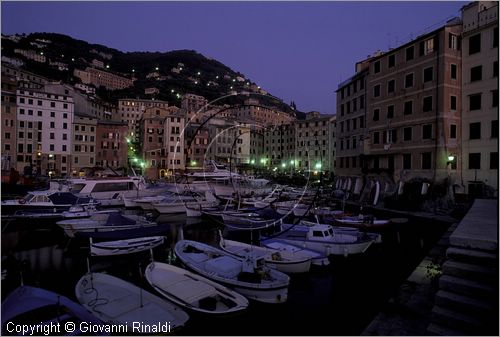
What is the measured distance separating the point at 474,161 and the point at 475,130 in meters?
3.70

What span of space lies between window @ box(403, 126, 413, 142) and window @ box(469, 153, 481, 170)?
7.29 metres

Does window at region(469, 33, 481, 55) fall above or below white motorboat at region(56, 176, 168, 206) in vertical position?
above

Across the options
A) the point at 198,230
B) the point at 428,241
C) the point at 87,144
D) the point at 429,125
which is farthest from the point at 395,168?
the point at 87,144

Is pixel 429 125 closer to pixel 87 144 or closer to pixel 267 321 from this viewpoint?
pixel 267 321

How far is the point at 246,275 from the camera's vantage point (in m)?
15.5

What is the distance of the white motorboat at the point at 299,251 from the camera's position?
813 inches

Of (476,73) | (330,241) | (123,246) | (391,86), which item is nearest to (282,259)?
(330,241)

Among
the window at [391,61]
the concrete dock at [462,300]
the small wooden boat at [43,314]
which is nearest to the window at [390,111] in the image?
the window at [391,61]

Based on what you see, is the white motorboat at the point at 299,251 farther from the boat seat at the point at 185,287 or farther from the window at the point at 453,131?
the window at the point at 453,131

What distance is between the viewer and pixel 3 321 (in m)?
10.1

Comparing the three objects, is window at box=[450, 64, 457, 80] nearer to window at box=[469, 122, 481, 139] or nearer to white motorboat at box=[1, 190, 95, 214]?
window at box=[469, 122, 481, 139]

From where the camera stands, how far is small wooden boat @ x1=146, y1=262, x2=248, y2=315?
1300cm

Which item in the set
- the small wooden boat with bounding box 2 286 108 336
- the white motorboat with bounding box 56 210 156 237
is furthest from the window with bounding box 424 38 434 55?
the small wooden boat with bounding box 2 286 108 336

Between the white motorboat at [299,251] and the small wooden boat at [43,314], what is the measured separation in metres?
12.8
